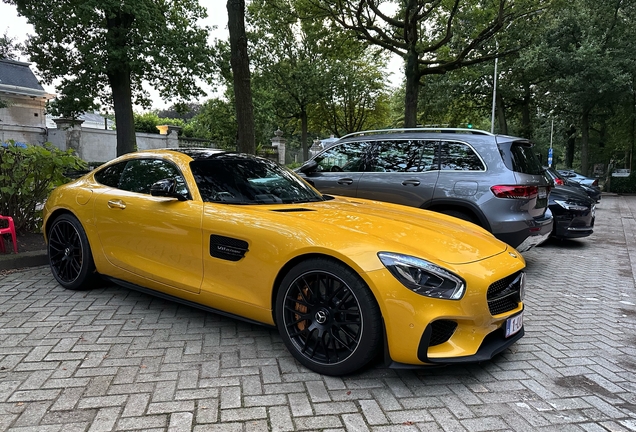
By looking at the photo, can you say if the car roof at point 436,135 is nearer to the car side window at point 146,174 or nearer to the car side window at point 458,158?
the car side window at point 458,158

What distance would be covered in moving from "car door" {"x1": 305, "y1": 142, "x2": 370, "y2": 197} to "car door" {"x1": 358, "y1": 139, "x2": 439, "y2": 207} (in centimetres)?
15

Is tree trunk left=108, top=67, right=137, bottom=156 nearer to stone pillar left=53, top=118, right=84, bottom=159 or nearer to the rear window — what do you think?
stone pillar left=53, top=118, right=84, bottom=159

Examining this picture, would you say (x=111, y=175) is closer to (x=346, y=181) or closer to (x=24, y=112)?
(x=346, y=181)

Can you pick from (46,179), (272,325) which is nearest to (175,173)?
(272,325)

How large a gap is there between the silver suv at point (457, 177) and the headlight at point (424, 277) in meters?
2.64

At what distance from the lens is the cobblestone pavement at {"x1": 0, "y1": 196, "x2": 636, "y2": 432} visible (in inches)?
89.5

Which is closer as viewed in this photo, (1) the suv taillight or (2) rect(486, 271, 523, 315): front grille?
(2) rect(486, 271, 523, 315): front grille

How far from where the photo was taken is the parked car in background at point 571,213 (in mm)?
7695

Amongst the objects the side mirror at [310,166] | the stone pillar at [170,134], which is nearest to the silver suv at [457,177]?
the side mirror at [310,166]

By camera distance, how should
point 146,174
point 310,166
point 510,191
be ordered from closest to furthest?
point 146,174, point 510,191, point 310,166

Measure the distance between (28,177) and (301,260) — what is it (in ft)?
16.3

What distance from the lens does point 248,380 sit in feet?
8.80

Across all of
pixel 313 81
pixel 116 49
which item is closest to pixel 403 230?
pixel 116 49

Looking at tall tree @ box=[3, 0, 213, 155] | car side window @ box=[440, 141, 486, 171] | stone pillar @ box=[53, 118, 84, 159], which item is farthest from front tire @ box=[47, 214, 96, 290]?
stone pillar @ box=[53, 118, 84, 159]
